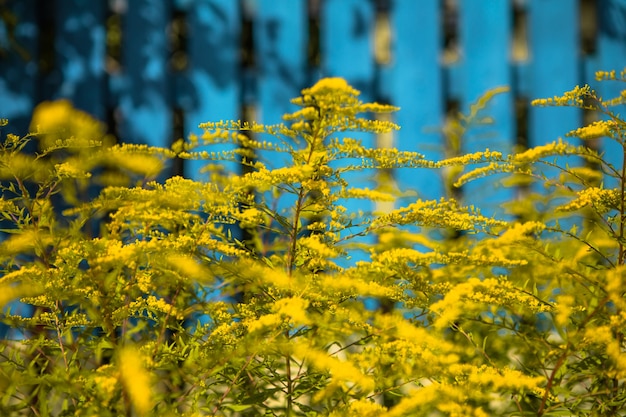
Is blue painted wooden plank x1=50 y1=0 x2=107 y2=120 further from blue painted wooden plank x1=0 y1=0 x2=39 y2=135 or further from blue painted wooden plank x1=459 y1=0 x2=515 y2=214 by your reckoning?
blue painted wooden plank x1=459 y1=0 x2=515 y2=214

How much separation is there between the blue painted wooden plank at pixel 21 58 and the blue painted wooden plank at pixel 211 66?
0.70 m

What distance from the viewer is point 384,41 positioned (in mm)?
2551

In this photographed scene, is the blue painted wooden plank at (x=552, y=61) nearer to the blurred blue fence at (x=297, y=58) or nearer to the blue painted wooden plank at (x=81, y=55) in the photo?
the blurred blue fence at (x=297, y=58)

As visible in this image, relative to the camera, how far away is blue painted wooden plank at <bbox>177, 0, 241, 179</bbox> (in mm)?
2523

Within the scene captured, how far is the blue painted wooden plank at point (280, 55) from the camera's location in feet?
8.28

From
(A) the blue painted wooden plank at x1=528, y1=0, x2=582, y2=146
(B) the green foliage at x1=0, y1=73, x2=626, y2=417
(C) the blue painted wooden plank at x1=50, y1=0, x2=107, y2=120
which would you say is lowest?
(B) the green foliage at x1=0, y1=73, x2=626, y2=417

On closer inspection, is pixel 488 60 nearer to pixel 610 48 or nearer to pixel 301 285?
pixel 610 48

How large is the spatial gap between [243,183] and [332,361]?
396 mm

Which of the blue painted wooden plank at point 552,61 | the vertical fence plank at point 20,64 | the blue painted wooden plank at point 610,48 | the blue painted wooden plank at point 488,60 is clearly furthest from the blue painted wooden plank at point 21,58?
the blue painted wooden plank at point 610,48

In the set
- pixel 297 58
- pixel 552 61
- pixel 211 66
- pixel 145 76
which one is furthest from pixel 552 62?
pixel 145 76

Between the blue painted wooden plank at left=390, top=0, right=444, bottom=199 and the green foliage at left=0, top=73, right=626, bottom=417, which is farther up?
the blue painted wooden plank at left=390, top=0, right=444, bottom=199

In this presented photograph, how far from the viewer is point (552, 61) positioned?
2.49 m

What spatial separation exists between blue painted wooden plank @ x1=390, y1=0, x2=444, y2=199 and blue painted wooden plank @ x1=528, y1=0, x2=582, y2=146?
0.40 m

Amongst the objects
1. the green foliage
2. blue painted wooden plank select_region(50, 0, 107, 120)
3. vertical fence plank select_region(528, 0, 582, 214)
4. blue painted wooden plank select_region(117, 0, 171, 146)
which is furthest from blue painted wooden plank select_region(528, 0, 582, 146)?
blue painted wooden plank select_region(50, 0, 107, 120)
